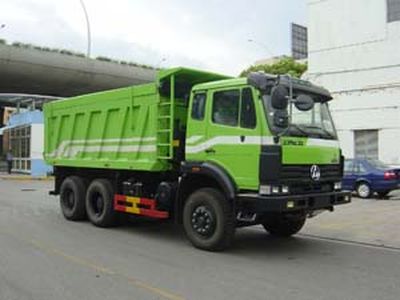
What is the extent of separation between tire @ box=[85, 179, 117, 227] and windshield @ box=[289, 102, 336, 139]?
4.77 meters

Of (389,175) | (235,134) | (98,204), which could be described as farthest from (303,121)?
(389,175)

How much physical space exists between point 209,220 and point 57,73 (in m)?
41.2

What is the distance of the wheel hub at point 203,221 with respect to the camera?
33.3 ft

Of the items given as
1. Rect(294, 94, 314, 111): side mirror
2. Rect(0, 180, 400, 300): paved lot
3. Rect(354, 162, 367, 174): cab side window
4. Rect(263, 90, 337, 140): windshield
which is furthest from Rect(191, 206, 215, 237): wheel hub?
Rect(354, 162, 367, 174): cab side window

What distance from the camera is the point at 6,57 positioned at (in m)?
45.9

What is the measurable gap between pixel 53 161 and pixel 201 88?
19.8 feet

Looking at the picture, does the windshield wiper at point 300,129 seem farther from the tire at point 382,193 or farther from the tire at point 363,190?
the tire at point 382,193

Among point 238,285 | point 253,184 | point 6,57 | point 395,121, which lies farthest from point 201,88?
point 6,57

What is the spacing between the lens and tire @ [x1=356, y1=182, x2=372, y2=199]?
70.0ft

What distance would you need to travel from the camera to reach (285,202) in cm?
944

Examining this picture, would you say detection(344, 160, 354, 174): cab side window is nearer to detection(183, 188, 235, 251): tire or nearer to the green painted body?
the green painted body

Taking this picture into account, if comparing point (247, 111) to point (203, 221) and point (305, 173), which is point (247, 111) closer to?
point (305, 173)

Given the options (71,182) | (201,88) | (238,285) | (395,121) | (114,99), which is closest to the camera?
(238,285)

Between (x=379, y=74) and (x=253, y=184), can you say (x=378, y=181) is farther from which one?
(x=253, y=184)
